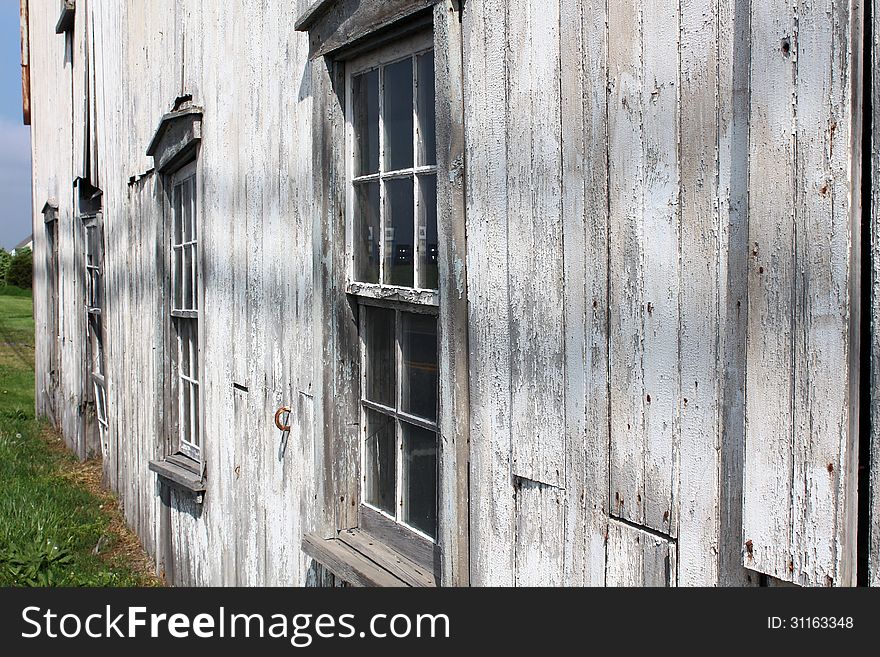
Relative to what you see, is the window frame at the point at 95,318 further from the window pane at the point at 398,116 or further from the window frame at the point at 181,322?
the window pane at the point at 398,116

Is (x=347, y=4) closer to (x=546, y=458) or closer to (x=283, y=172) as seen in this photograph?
(x=283, y=172)

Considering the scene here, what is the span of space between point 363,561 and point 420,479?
15.8 inches

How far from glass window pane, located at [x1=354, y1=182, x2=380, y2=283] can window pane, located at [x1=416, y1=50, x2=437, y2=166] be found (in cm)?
36

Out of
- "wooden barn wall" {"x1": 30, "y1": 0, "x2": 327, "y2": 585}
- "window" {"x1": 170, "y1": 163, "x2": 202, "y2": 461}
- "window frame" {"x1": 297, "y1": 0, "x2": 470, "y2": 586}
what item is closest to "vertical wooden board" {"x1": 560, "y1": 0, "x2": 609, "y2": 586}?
"window frame" {"x1": 297, "y1": 0, "x2": 470, "y2": 586}

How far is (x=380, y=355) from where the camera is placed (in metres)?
3.55

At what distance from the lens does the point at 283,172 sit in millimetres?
4145

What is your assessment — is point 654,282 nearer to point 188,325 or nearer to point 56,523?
point 188,325

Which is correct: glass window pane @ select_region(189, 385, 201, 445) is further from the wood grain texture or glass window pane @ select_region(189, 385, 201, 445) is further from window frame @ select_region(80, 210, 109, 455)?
the wood grain texture

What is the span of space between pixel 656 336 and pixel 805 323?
403mm

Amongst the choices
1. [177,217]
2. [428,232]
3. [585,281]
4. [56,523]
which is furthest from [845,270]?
[56,523]

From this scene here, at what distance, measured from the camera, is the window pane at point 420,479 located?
3.24 meters

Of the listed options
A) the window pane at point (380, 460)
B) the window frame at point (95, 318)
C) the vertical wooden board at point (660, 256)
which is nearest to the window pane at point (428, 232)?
the window pane at point (380, 460)

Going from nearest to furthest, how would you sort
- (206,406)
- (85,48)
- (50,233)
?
(206,406), (85,48), (50,233)
